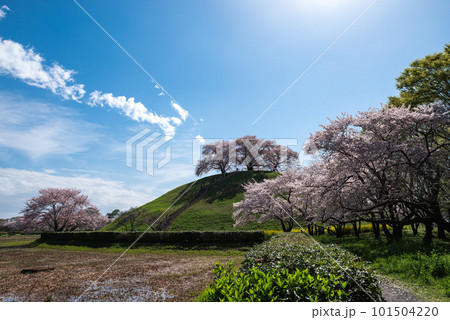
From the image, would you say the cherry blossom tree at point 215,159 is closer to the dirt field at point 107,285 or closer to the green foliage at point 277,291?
the dirt field at point 107,285

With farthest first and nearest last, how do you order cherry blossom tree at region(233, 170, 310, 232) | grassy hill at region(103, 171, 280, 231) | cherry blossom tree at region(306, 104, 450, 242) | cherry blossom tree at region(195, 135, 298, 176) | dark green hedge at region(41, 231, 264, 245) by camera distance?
cherry blossom tree at region(195, 135, 298, 176) → grassy hill at region(103, 171, 280, 231) → cherry blossom tree at region(233, 170, 310, 232) → dark green hedge at region(41, 231, 264, 245) → cherry blossom tree at region(306, 104, 450, 242)

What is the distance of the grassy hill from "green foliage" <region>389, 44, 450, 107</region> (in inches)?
1057

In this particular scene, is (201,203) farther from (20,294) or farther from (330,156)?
(20,294)

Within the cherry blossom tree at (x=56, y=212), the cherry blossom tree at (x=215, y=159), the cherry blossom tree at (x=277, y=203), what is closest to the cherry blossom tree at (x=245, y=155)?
the cherry blossom tree at (x=215, y=159)

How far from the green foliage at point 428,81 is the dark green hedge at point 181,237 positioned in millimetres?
26558

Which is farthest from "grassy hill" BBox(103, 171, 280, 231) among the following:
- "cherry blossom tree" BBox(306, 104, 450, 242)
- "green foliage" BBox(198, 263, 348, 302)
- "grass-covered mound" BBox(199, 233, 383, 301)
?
"green foliage" BBox(198, 263, 348, 302)

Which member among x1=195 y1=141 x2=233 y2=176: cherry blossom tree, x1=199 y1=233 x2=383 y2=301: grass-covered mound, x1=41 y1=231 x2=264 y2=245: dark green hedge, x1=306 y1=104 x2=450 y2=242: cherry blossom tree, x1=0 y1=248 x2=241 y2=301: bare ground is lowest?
x1=41 y1=231 x2=264 y2=245: dark green hedge

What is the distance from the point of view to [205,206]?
5359 centimetres

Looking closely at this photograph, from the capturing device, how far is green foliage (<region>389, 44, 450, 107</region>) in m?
29.8

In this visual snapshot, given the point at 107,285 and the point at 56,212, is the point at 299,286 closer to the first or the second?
the point at 107,285

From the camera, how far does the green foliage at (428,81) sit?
29.8 meters

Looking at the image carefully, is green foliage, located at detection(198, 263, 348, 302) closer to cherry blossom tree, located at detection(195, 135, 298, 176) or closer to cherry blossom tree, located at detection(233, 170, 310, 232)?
cherry blossom tree, located at detection(233, 170, 310, 232)

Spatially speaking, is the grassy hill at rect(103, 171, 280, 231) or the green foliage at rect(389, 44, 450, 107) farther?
the grassy hill at rect(103, 171, 280, 231)
